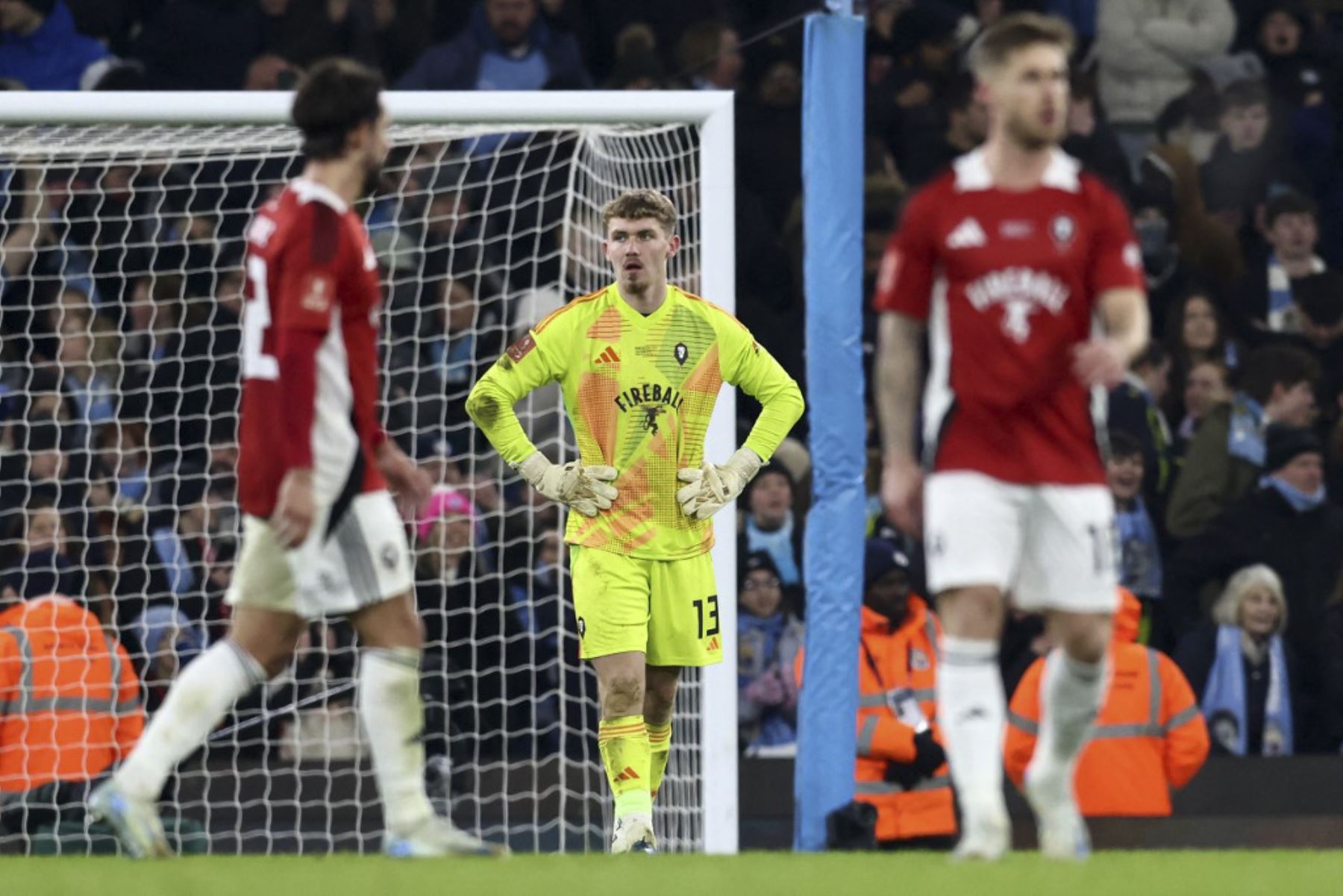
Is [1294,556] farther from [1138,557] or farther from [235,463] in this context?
[235,463]

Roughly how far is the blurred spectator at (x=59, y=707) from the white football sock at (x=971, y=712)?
476 cm

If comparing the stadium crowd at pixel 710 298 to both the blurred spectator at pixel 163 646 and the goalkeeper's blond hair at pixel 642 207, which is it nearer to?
the blurred spectator at pixel 163 646

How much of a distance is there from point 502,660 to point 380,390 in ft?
4.78

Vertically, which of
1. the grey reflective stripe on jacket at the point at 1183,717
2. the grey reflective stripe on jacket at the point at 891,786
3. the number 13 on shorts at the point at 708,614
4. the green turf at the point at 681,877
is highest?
the number 13 on shorts at the point at 708,614

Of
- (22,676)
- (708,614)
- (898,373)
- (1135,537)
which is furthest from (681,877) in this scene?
(1135,537)

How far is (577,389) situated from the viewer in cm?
811

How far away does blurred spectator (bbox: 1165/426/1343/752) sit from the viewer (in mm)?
10711

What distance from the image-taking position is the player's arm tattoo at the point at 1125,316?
17.3 ft

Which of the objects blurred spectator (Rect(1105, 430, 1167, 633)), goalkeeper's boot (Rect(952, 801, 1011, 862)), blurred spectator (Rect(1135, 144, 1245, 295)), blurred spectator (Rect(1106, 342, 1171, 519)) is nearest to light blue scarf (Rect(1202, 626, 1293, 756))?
blurred spectator (Rect(1105, 430, 1167, 633))

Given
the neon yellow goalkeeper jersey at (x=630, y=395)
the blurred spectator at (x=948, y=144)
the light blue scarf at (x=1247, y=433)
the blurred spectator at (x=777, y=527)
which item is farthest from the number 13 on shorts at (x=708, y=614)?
the blurred spectator at (x=948, y=144)

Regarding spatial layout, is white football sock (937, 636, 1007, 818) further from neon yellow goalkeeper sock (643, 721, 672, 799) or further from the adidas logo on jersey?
neon yellow goalkeeper sock (643, 721, 672, 799)

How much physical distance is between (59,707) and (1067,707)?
5.20 m

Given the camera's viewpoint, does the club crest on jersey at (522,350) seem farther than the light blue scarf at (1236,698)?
No

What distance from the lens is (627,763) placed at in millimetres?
7812
